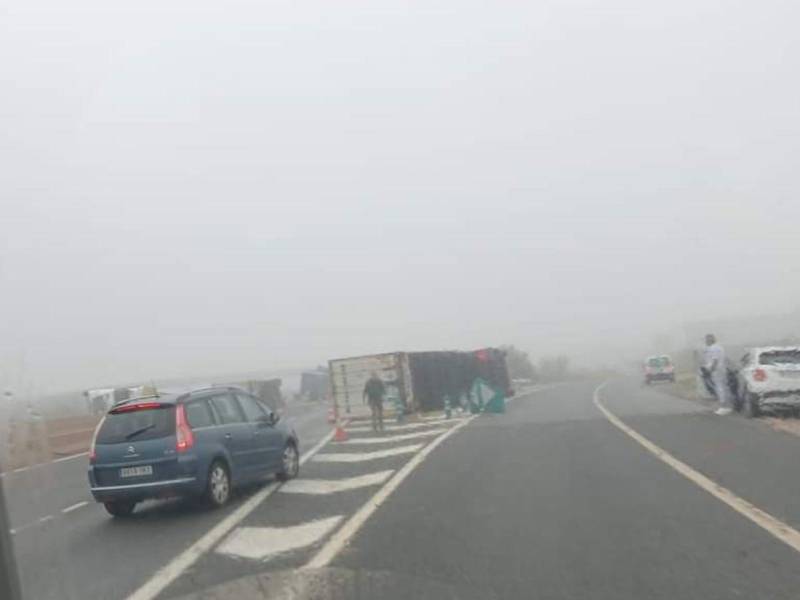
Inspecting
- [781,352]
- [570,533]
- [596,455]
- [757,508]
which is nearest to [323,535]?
[570,533]

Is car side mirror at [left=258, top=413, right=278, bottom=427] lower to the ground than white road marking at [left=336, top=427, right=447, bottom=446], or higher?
higher

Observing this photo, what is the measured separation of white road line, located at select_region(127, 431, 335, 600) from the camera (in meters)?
7.41

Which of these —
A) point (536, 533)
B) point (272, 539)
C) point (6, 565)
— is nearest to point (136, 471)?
point (272, 539)

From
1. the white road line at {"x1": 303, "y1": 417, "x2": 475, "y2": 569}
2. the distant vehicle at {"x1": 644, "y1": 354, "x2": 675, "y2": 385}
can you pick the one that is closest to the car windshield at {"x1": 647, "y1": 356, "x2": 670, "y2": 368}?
the distant vehicle at {"x1": 644, "y1": 354, "x2": 675, "y2": 385}

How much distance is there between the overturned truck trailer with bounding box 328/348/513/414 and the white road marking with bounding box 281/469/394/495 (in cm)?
1654

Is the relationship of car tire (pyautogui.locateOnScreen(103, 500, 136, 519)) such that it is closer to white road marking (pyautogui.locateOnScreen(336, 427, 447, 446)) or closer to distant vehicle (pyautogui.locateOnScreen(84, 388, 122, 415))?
white road marking (pyautogui.locateOnScreen(336, 427, 447, 446))

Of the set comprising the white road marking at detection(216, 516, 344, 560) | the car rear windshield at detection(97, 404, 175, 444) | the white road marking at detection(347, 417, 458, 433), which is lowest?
the white road marking at detection(347, 417, 458, 433)

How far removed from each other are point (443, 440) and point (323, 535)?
10698mm

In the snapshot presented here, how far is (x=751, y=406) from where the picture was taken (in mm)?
20500

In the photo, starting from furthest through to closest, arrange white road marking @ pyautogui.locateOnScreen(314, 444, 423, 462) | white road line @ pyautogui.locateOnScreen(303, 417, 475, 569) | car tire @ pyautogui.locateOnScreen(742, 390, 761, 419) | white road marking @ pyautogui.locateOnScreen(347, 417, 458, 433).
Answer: white road marking @ pyautogui.locateOnScreen(347, 417, 458, 433), car tire @ pyautogui.locateOnScreen(742, 390, 761, 419), white road marking @ pyautogui.locateOnScreen(314, 444, 423, 462), white road line @ pyautogui.locateOnScreen(303, 417, 475, 569)

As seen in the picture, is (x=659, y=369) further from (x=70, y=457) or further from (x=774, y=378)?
(x=70, y=457)

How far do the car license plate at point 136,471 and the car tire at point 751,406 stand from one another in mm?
13824

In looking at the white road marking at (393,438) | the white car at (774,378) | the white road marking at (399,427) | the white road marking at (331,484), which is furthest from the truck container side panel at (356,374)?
the white road marking at (331,484)

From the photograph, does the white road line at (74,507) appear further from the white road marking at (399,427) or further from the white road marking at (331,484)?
the white road marking at (399,427)
